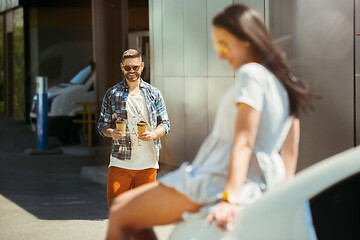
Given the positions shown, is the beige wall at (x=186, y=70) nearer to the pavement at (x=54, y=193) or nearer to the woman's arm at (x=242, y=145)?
the pavement at (x=54, y=193)

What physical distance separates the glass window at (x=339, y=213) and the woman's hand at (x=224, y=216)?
0.34 meters

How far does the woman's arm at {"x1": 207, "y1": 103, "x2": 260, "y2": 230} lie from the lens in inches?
110

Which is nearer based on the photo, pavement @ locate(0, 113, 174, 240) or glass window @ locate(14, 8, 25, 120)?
pavement @ locate(0, 113, 174, 240)

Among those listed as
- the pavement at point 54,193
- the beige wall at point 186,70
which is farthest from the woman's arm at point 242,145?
the beige wall at point 186,70

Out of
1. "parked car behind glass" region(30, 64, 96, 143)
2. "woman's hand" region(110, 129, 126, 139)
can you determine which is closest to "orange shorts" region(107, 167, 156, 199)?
"woman's hand" region(110, 129, 126, 139)

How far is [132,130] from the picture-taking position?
5656 millimetres

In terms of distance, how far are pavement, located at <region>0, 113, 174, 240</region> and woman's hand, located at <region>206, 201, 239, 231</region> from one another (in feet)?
12.8

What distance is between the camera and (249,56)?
9.93 feet

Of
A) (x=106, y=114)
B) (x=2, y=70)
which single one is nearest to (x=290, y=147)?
(x=106, y=114)

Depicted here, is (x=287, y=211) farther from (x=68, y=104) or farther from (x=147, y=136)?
(x=68, y=104)

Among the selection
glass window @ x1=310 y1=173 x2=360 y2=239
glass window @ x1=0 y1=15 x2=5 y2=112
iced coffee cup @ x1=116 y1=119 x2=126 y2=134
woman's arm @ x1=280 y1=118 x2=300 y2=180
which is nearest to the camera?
glass window @ x1=310 y1=173 x2=360 y2=239

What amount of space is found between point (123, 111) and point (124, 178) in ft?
1.75

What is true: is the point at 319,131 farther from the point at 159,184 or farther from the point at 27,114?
the point at 27,114

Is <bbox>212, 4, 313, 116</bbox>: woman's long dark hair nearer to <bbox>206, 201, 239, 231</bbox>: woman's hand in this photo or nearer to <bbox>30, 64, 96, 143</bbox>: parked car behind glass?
<bbox>206, 201, 239, 231</bbox>: woman's hand
